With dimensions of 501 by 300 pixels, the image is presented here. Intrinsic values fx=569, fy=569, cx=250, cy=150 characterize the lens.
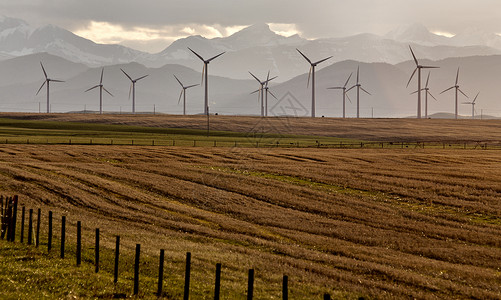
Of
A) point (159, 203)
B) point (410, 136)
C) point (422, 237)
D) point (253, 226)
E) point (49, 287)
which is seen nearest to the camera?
point (49, 287)

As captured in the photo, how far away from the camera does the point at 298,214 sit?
149 ft

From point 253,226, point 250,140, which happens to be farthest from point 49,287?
point 250,140

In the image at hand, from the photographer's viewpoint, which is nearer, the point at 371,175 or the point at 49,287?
the point at 49,287

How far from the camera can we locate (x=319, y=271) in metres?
27.7

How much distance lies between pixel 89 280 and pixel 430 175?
53282mm

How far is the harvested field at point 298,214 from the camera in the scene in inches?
1062

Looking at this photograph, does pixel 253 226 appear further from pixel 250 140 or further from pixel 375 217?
pixel 250 140

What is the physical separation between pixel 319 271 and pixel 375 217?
17711 mm

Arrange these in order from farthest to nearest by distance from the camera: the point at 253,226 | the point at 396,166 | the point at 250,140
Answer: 1. the point at 250,140
2. the point at 396,166
3. the point at 253,226

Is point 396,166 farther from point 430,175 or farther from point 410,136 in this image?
point 410,136

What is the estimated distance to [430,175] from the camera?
67.6 meters

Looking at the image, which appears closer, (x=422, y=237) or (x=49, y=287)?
(x=49, y=287)

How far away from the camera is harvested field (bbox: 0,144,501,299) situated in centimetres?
2697

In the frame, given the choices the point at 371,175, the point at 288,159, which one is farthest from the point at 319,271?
the point at 288,159
